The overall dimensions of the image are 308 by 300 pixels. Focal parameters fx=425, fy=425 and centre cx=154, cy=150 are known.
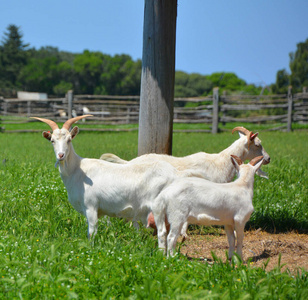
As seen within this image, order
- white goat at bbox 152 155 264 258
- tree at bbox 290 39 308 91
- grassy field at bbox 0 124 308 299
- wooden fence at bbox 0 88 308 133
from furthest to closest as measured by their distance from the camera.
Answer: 1. tree at bbox 290 39 308 91
2. wooden fence at bbox 0 88 308 133
3. white goat at bbox 152 155 264 258
4. grassy field at bbox 0 124 308 299

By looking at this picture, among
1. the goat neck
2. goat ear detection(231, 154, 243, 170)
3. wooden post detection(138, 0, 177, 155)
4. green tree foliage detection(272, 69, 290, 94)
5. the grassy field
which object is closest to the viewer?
the grassy field

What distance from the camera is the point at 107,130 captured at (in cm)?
2238

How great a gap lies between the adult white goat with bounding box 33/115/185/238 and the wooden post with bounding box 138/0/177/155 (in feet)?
4.54

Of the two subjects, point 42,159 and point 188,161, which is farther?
point 42,159

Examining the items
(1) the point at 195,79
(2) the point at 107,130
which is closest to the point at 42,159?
(2) the point at 107,130

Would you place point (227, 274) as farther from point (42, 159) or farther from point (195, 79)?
point (195, 79)

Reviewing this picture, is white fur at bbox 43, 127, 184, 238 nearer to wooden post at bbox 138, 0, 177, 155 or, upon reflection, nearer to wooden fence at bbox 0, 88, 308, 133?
wooden post at bbox 138, 0, 177, 155

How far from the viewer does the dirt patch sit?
5.07 m

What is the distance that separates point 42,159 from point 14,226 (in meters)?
5.15

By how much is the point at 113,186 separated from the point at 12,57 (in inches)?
2687

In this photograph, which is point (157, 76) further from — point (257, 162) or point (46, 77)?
point (46, 77)

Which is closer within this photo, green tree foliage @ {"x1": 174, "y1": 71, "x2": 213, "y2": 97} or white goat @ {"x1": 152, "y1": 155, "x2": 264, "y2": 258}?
white goat @ {"x1": 152, "y1": 155, "x2": 264, "y2": 258}

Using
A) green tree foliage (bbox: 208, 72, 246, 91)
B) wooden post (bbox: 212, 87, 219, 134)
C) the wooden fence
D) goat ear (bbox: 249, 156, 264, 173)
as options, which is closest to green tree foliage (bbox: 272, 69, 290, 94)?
the wooden fence

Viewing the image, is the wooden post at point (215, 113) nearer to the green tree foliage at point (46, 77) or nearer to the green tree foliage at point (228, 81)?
the green tree foliage at point (46, 77)
